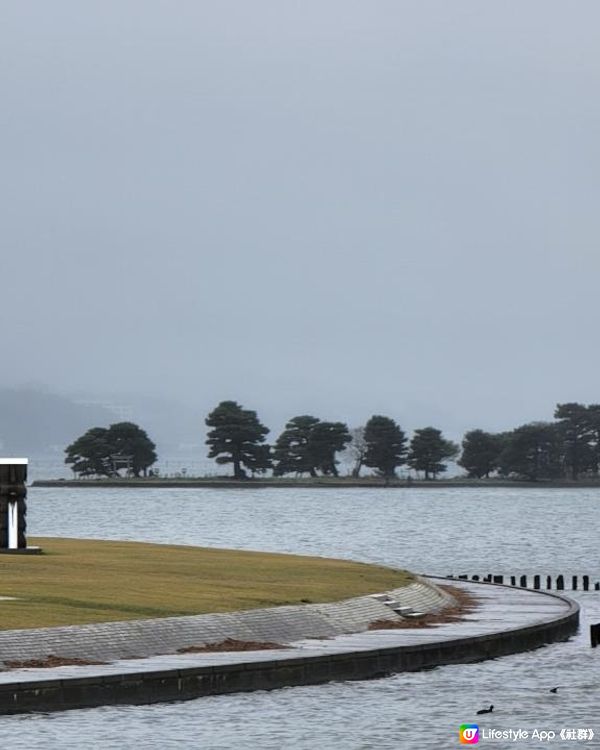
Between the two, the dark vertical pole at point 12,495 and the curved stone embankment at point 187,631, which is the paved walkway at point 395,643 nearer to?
the curved stone embankment at point 187,631

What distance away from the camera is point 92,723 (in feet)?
131

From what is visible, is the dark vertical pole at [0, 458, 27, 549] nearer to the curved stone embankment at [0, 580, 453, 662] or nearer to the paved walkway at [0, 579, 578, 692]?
the curved stone embankment at [0, 580, 453, 662]

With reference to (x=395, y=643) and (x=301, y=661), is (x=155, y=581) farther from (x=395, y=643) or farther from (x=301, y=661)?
(x=301, y=661)

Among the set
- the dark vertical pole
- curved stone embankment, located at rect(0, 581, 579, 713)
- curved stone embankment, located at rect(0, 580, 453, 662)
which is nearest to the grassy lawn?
curved stone embankment, located at rect(0, 580, 453, 662)

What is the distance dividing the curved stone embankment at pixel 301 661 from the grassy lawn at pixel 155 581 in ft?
7.73

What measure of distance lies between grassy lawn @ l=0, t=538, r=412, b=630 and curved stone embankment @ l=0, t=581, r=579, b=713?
236 centimetres

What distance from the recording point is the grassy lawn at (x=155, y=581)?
2035 inches

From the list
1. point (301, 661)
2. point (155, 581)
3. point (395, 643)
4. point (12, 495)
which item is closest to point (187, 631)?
point (301, 661)

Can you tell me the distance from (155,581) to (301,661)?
1630cm

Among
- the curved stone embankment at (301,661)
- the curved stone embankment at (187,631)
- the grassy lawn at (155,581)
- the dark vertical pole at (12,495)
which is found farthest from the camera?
the dark vertical pole at (12,495)

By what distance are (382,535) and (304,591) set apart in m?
117

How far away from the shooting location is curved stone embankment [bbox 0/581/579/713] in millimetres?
41281

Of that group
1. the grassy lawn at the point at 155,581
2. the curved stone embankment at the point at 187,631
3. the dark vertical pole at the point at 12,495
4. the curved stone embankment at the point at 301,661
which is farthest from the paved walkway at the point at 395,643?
the dark vertical pole at the point at 12,495

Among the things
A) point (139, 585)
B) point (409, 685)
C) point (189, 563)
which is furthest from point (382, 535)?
point (409, 685)
